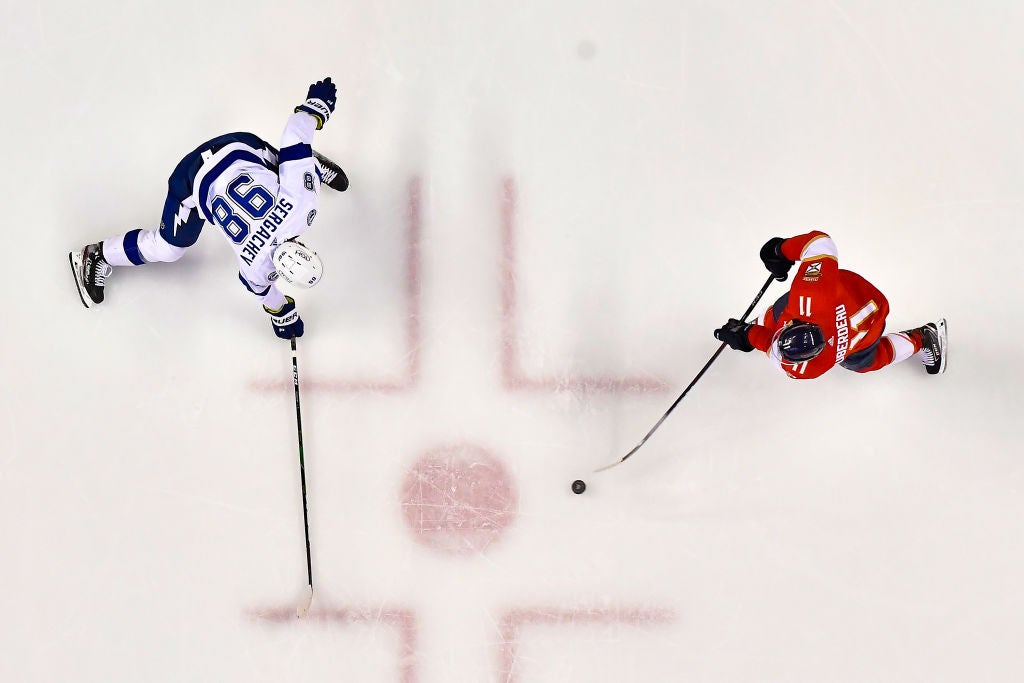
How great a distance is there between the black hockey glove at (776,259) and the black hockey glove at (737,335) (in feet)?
0.92

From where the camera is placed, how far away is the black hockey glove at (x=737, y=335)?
3.49 meters

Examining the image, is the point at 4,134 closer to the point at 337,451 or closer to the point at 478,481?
the point at 337,451

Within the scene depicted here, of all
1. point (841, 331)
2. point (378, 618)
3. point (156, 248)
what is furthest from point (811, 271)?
point (156, 248)

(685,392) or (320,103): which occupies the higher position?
(320,103)

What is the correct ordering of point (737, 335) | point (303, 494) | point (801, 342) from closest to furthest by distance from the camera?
point (801, 342) < point (737, 335) < point (303, 494)

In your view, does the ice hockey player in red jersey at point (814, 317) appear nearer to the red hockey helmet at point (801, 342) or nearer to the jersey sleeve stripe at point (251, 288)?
the red hockey helmet at point (801, 342)

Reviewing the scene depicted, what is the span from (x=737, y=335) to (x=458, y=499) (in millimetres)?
1661

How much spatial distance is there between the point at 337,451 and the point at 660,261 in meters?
2.01

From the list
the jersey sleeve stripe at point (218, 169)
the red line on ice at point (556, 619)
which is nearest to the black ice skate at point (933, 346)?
the red line on ice at point (556, 619)

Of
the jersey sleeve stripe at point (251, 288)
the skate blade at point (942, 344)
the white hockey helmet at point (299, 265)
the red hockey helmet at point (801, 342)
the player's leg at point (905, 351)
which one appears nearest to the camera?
the red hockey helmet at point (801, 342)

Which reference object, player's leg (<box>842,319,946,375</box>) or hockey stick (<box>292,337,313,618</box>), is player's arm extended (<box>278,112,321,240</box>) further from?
player's leg (<box>842,319,946,375</box>)

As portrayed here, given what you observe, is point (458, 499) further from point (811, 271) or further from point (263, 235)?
point (811, 271)

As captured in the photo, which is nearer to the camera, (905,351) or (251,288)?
(251,288)

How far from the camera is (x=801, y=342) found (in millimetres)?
2809
